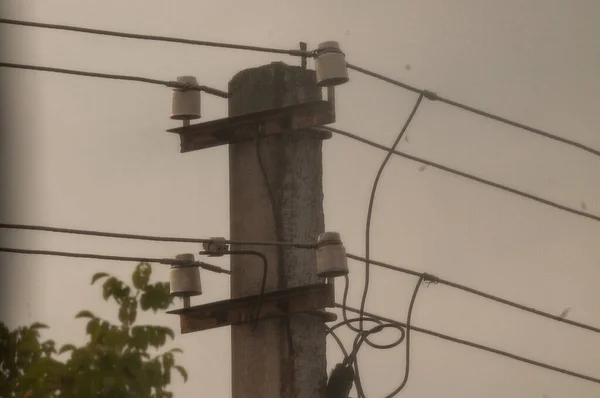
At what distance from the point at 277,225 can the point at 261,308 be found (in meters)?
0.48

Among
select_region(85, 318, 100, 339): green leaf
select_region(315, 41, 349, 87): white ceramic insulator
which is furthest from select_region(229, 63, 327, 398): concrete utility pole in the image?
select_region(85, 318, 100, 339): green leaf

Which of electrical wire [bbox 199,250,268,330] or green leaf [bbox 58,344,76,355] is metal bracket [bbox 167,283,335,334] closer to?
electrical wire [bbox 199,250,268,330]

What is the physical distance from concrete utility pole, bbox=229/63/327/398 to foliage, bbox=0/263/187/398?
1.77 ft

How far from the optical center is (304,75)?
29.2ft

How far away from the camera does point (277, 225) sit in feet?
28.0

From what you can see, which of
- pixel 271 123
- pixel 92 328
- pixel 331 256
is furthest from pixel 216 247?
pixel 92 328

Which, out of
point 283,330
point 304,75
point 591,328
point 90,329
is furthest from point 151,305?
point 591,328

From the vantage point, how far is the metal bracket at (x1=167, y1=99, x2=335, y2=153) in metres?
8.68

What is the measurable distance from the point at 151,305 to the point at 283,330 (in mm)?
1005

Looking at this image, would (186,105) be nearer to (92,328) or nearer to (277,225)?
(277,225)

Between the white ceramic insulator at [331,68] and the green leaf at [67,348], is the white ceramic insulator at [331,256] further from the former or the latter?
the green leaf at [67,348]

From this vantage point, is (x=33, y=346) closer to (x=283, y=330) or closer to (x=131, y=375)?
(x=131, y=375)

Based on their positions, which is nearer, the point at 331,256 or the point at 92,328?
the point at 331,256

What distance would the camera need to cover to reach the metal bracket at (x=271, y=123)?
8.68 metres
